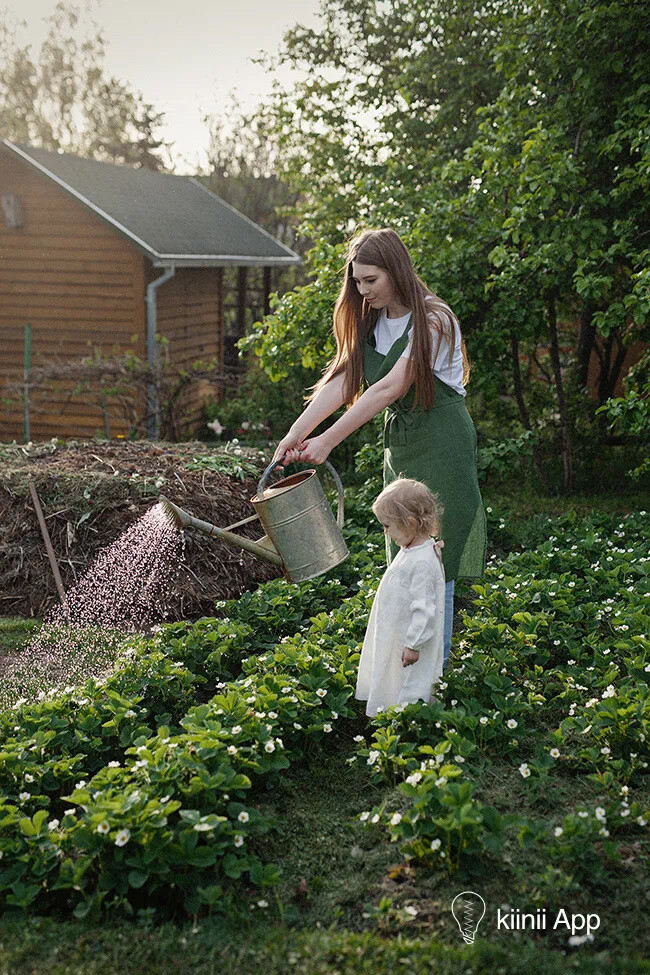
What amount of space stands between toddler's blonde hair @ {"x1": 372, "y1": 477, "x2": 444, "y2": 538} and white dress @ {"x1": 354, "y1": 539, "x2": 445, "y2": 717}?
0.13 meters

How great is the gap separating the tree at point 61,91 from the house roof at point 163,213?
2079 centimetres

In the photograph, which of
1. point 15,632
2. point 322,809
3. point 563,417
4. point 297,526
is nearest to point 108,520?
point 15,632

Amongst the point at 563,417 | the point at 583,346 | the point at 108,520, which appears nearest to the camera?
the point at 108,520

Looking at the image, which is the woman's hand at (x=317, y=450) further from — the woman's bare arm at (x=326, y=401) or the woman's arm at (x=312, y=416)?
the woman's bare arm at (x=326, y=401)

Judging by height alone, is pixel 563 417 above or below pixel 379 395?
below

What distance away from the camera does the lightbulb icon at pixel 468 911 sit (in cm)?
258

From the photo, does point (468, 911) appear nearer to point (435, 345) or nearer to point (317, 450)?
point (317, 450)

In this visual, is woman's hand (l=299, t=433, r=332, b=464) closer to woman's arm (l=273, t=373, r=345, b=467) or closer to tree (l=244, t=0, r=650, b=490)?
woman's arm (l=273, t=373, r=345, b=467)

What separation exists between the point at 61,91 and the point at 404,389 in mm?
37993

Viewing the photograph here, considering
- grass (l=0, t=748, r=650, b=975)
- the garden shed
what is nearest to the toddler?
grass (l=0, t=748, r=650, b=975)

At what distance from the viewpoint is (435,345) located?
12.4 ft

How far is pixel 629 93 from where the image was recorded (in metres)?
7.84

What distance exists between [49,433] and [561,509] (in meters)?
7.56

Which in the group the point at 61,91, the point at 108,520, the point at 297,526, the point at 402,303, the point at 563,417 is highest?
the point at 61,91
